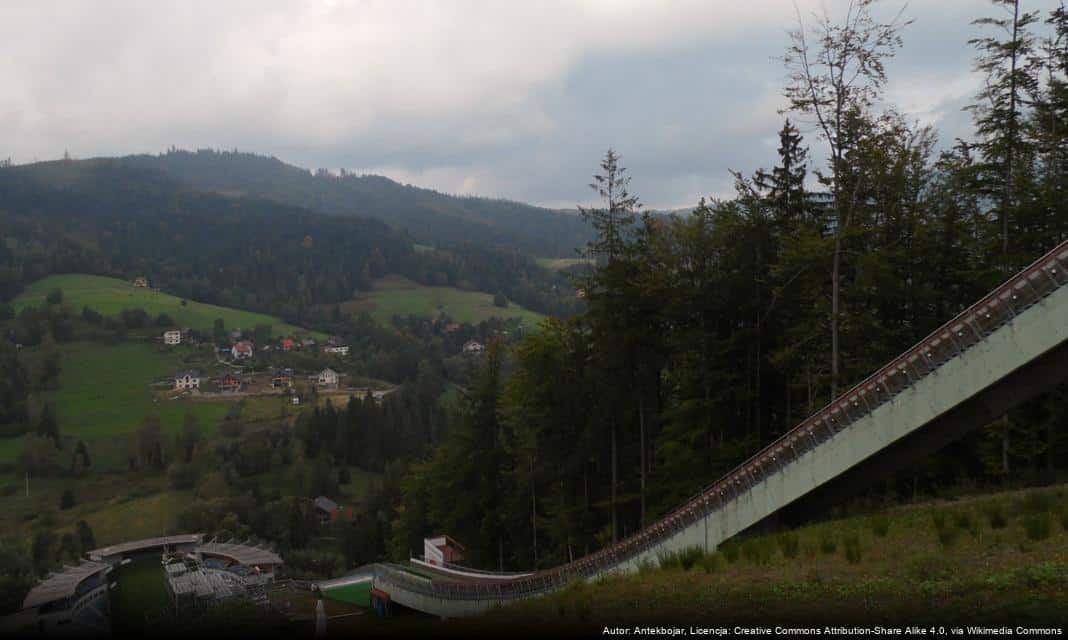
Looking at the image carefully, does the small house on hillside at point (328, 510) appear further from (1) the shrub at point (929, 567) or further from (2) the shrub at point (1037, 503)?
(1) the shrub at point (929, 567)

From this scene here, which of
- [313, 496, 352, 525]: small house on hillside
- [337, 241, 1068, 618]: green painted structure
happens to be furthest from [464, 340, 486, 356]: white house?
[337, 241, 1068, 618]: green painted structure

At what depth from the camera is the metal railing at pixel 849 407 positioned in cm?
1573

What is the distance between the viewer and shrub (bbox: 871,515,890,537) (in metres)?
13.8

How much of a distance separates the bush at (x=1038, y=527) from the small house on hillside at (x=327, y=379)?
136 metres

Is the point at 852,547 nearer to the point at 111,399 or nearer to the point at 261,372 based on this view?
the point at 111,399

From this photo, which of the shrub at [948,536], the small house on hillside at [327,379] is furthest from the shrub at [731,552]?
the small house on hillside at [327,379]

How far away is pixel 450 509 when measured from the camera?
130 ft

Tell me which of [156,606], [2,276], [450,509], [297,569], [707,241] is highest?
[2,276]

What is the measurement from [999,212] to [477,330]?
15440 centimetres

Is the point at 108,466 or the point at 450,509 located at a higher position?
the point at 450,509

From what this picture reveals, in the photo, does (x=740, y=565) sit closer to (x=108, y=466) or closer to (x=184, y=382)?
(x=108, y=466)

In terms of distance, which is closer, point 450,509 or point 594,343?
point 594,343

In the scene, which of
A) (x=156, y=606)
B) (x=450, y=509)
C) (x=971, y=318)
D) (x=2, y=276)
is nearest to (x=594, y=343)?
(x=971, y=318)

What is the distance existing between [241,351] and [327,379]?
21.4m
